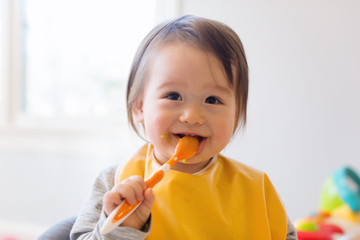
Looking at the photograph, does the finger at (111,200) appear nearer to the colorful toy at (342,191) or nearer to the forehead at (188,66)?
the forehead at (188,66)

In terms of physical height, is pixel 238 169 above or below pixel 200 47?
below

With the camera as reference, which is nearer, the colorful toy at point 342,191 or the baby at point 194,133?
the baby at point 194,133

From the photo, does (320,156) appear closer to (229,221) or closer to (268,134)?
(268,134)

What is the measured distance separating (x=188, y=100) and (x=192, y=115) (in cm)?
4

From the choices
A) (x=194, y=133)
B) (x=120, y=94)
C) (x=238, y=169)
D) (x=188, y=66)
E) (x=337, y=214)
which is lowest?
(x=337, y=214)

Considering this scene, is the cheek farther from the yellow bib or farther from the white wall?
the white wall

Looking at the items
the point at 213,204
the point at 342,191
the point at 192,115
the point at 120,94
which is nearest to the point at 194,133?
the point at 192,115

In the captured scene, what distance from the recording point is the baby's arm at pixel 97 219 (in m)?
0.69

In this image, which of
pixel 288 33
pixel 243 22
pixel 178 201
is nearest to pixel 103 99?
pixel 243 22

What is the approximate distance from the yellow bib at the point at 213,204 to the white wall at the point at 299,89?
1.02 meters

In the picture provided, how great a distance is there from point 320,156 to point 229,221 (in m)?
1.13

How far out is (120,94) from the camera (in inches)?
97.1

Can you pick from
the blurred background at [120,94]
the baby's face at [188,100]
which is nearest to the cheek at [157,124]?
the baby's face at [188,100]

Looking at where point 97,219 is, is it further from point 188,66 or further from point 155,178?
point 188,66
